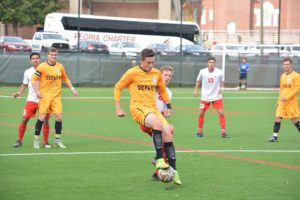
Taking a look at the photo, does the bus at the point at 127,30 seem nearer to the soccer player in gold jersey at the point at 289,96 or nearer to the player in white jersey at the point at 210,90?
the player in white jersey at the point at 210,90

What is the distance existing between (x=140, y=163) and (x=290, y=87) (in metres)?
5.25

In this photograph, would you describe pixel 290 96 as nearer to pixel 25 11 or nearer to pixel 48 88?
pixel 48 88

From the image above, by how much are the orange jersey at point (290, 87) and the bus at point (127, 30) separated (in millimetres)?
44273

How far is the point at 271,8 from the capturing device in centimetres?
8412

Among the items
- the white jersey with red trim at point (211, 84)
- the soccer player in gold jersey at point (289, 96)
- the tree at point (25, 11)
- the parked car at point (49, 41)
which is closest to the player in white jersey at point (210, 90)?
the white jersey with red trim at point (211, 84)

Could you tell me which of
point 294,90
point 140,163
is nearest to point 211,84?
Result: point 294,90

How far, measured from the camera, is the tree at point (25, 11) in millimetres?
60969

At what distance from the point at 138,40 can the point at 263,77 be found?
22.8m

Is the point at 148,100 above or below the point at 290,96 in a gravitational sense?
above

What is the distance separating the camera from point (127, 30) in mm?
62969

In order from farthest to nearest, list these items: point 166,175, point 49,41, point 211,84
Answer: point 49,41 < point 211,84 < point 166,175

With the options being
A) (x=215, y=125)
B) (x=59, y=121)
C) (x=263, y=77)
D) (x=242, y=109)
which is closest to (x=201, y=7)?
(x=263, y=77)

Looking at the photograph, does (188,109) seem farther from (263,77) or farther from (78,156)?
(263,77)

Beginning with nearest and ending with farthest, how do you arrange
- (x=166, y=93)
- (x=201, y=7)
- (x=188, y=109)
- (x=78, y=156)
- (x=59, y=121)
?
(x=166, y=93), (x=78, y=156), (x=59, y=121), (x=188, y=109), (x=201, y=7)
